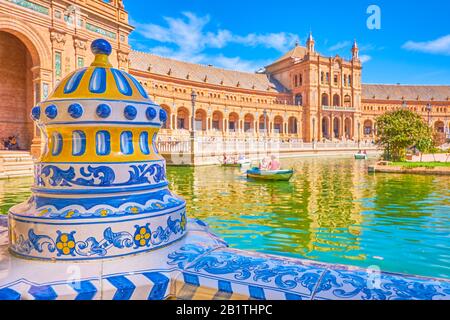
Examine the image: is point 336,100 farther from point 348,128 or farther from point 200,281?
point 200,281

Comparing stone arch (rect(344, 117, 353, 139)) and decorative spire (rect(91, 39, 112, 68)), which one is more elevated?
stone arch (rect(344, 117, 353, 139))

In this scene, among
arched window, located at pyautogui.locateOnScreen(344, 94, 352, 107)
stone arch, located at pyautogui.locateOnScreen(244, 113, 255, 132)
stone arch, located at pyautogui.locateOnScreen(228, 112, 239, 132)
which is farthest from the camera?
arched window, located at pyautogui.locateOnScreen(344, 94, 352, 107)

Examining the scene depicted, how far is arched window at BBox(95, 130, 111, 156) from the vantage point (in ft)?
6.82

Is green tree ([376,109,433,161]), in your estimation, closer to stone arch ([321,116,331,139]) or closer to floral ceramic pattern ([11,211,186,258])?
floral ceramic pattern ([11,211,186,258])

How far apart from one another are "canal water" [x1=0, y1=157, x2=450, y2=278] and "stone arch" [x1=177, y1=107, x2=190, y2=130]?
36.6 metres

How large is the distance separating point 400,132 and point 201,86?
126ft

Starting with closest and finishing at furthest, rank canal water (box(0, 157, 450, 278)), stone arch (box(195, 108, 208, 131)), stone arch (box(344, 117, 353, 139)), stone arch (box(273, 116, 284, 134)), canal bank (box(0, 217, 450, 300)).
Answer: canal bank (box(0, 217, 450, 300))
canal water (box(0, 157, 450, 278))
stone arch (box(195, 108, 208, 131))
stone arch (box(273, 116, 284, 134))
stone arch (box(344, 117, 353, 139))

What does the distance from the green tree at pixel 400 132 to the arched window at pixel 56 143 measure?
2368 cm

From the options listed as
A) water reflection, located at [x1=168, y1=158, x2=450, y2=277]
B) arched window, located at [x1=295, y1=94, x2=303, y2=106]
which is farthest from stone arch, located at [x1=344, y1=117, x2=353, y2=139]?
water reflection, located at [x1=168, y1=158, x2=450, y2=277]

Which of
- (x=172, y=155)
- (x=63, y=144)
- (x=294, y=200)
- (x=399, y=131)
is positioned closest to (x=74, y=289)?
(x=63, y=144)

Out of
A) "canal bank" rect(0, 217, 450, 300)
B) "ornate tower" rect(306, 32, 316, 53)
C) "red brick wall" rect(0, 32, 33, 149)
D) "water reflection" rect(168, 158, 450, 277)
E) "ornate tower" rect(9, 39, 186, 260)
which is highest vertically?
"ornate tower" rect(306, 32, 316, 53)

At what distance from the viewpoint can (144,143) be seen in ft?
7.55
